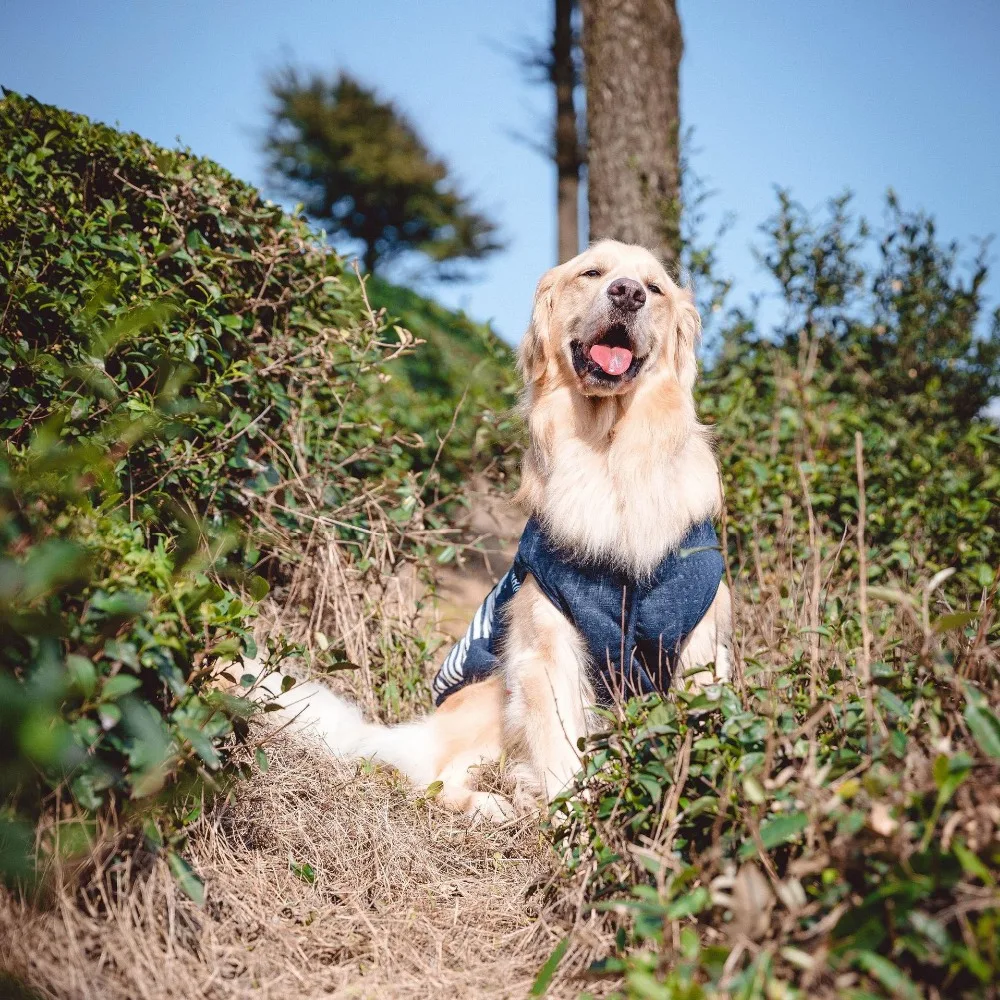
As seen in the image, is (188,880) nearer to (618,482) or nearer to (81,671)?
(81,671)

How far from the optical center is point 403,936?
180 cm

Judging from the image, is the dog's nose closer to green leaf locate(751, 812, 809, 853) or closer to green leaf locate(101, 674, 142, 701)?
green leaf locate(751, 812, 809, 853)

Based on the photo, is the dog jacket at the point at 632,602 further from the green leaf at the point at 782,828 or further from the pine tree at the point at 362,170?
the pine tree at the point at 362,170

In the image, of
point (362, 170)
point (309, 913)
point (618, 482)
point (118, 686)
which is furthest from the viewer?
point (362, 170)

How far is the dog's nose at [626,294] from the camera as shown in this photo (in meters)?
2.74

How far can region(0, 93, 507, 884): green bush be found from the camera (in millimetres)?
1340

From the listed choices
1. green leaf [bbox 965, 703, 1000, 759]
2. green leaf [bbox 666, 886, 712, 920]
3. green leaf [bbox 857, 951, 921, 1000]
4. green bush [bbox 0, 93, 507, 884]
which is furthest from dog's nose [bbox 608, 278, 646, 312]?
green leaf [bbox 857, 951, 921, 1000]

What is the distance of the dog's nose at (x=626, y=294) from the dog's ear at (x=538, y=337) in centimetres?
33

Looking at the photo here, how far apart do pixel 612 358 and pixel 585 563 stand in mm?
763

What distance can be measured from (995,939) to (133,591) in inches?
57.3

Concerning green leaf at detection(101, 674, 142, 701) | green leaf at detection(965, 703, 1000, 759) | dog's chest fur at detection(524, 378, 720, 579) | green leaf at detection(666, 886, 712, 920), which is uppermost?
dog's chest fur at detection(524, 378, 720, 579)

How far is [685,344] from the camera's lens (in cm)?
298

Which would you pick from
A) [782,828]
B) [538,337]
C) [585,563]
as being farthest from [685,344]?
[782,828]

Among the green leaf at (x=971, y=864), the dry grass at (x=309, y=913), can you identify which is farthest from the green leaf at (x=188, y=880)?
the green leaf at (x=971, y=864)
